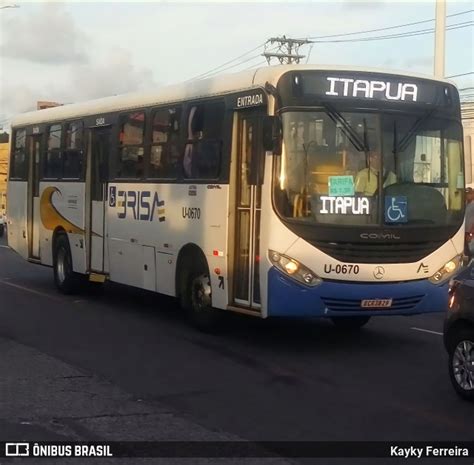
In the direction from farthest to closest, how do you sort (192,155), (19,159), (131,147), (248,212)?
(19,159), (131,147), (192,155), (248,212)

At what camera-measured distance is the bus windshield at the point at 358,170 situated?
10.0 m

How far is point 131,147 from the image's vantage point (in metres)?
13.5

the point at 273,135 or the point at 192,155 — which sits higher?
the point at 273,135

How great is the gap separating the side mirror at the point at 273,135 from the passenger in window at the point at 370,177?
3.28 ft

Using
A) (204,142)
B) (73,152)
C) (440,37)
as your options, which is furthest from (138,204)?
(440,37)

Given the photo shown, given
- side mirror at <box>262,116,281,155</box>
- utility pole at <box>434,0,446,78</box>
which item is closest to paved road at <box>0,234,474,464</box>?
side mirror at <box>262,116,281,155</box>

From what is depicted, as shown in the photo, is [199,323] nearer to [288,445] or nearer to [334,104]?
[334,104]

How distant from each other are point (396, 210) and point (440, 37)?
456 inches

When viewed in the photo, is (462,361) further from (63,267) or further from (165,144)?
(63,267)

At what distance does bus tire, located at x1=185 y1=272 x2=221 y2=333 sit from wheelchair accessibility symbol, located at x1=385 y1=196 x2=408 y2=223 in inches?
99.3

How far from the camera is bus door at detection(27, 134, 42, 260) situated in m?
17.1

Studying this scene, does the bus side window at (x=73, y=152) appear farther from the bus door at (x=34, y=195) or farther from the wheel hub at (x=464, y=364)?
the wheel hub at (x=464, y=364)

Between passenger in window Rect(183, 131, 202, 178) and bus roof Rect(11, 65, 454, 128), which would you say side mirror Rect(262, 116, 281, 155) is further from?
passenger in window Rect(183, 131, 202, 178)

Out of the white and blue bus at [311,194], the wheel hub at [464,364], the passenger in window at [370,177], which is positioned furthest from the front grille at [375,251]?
the wheel hub at [464,364]
